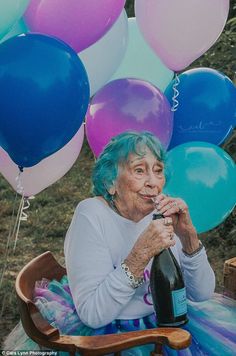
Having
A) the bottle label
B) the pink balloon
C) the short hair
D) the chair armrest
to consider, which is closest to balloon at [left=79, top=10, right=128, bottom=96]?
the pink balloon

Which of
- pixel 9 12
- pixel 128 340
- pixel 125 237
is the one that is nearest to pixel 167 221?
pixel 125 237

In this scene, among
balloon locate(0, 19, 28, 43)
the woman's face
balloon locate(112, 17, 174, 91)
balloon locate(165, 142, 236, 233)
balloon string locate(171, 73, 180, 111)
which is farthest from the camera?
balloon locate(112, 17, 174, 91)

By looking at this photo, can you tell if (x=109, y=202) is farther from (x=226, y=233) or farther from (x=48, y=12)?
(x=226, y=233)

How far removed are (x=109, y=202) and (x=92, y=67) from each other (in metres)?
0.77

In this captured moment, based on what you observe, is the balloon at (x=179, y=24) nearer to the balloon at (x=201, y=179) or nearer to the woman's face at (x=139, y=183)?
the balloon at (x=201, y=179)

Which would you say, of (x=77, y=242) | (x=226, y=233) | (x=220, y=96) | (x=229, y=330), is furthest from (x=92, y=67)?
(x=226, y=233)

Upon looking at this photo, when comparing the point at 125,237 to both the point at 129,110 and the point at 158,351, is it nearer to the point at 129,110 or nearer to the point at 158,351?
the point at 158,351

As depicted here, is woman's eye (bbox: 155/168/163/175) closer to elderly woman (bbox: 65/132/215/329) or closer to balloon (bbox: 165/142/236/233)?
elderly woman (bbox: 65/132/215/329)

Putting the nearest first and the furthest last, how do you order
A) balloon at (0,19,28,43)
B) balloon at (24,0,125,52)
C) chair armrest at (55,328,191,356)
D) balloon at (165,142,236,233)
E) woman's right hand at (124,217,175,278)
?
chair armrest at (55,328,191,356), woman's right hand at (124,217,175,278), balloon at (24,0,125,52), balloon at (0,19,28,43), balloon at (165,142,236,233)

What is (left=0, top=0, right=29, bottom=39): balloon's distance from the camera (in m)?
2.21

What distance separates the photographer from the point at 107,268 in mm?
2080

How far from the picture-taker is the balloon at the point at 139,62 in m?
2.95

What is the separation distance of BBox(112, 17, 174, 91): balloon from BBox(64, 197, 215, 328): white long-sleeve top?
953mm

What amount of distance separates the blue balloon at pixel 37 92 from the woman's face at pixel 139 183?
321 mm
